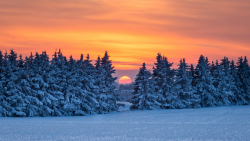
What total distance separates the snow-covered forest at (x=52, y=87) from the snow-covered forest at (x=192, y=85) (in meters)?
7.41

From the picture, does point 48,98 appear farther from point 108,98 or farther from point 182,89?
point 182,89

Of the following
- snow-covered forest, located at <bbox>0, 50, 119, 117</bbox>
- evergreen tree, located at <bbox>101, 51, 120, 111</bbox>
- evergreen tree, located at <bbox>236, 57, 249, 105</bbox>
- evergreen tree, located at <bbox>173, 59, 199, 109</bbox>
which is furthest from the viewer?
evergreen tree, located at <bbox>236, 57, 249, 105</bbox>

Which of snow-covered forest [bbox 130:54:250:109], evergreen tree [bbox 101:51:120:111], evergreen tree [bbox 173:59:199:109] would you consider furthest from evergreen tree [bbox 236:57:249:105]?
evergreen tree [bbox 101:51:120:111]

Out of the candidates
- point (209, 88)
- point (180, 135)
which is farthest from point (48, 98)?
point (209, 88)

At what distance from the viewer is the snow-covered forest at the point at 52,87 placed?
41.4 meters

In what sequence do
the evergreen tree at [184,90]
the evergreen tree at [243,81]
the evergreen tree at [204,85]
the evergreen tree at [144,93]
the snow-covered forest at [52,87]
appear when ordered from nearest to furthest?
the snow-covered forest at [52,87], the evergreen tree at [144,93], the evergreen tree at [184,90], the evergreen tree at [204,85], the evergreen tree at [243,81]

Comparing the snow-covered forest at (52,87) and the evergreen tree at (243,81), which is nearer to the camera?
the snow-covered forest at (52,87)

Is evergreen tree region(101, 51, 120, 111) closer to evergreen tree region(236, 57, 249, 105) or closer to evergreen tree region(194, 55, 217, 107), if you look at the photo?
evergreen tree region(194, 55, 217, 107)

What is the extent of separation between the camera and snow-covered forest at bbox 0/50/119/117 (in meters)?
41.4

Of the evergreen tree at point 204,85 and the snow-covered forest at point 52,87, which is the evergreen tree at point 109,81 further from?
the evergreen tree at point 204,85

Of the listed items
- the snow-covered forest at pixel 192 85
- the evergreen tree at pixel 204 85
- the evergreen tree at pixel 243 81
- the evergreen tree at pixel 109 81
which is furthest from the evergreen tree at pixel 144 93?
the evergreen tree at pixel 243 81

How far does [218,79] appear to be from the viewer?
6938cm

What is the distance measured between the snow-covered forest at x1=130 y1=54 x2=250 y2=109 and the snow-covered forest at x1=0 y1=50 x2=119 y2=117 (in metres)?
7.41

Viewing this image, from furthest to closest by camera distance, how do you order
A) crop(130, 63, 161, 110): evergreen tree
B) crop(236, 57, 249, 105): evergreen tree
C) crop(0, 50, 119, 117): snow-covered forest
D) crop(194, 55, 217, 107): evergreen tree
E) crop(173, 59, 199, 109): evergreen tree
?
crop(236, 57, 249, 105): evergreen tree → crop(194, 55, 217, 107): evergreen tree → crop(173, 59, 199, 109): evergreen tree → crop(130, 63, 161, 110): evergreen tree → crop(0, 50, 119, 117): snow-covered forest
